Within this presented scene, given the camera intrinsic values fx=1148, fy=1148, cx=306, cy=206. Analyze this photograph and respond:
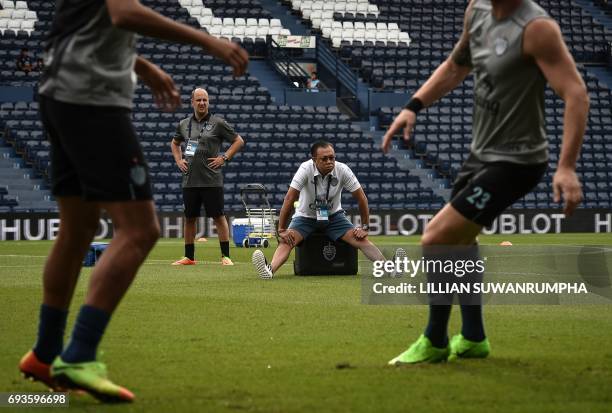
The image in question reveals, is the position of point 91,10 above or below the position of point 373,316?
above

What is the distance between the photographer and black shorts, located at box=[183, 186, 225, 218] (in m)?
15.2

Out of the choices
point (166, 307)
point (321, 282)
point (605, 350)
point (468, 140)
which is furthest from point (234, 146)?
point (468, 140)

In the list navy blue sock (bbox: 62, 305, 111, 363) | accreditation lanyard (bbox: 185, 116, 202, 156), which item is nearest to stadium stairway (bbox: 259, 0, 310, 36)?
accreditation lanyard (bbox: 185, 116, 202, 156)

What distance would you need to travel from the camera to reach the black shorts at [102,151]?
4.57 meters

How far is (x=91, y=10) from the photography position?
4.65 meters

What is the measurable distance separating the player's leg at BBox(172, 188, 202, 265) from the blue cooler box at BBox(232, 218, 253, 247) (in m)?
8.06

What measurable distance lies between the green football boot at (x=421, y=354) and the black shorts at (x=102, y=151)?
1723mm

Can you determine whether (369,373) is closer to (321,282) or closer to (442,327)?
(442,327)

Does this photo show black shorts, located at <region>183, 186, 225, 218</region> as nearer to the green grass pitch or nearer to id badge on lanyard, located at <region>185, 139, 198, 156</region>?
id badge on lanyard, located at <region>185, 139, 198, 156</region>

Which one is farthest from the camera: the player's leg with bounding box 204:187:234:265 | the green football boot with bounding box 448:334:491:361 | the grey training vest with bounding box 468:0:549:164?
the player's leg with bounding box 204:187:234:265

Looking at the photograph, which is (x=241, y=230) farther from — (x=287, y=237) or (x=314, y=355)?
(x=314, y=355)

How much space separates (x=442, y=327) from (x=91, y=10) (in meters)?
2.40

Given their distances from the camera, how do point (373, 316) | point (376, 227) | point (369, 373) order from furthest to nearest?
point (376, 227), point (373, 316), point (369, 373)

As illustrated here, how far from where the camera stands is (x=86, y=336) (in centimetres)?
459
